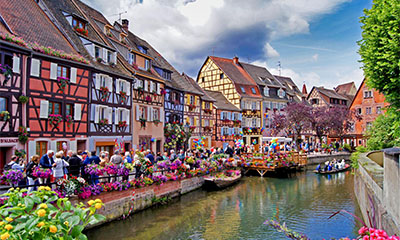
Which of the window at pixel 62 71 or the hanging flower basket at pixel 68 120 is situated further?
the hanging flower basket at pixel 68 120

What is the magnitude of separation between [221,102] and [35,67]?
31.2m

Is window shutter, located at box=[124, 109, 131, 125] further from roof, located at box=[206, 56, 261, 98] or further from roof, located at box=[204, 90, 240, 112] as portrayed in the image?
roof, located at box=[206, 56, 261, 98]

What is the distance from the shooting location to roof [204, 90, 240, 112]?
44194 millimetres

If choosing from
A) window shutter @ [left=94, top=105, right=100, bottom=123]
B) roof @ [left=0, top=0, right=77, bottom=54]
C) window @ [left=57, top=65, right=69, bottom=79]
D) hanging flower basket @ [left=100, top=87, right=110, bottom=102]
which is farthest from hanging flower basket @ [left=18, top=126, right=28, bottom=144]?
hanging flower basket @ [left=100, top=87, right=110, bottom=102]

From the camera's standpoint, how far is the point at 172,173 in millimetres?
17938

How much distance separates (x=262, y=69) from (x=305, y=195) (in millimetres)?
Answer: 39976

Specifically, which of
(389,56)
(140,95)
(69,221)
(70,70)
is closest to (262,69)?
(140,95)

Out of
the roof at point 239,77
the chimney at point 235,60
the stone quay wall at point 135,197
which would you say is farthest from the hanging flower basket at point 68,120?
the chimney at point 235,60

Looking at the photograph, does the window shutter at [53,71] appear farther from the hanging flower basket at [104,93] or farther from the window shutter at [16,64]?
the hanging flower basket at [104,93]

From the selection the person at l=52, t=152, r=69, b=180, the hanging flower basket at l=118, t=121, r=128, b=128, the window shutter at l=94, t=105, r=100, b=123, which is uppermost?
the window shutter at l=94, t=105, r=100, b=123

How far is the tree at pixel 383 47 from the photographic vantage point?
36.2 ft

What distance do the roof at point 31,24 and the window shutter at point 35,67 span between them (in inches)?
47.6

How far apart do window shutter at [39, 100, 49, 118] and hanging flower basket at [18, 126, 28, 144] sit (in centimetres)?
134

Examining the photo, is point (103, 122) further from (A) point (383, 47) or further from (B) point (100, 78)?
(A) point (383, 47)
